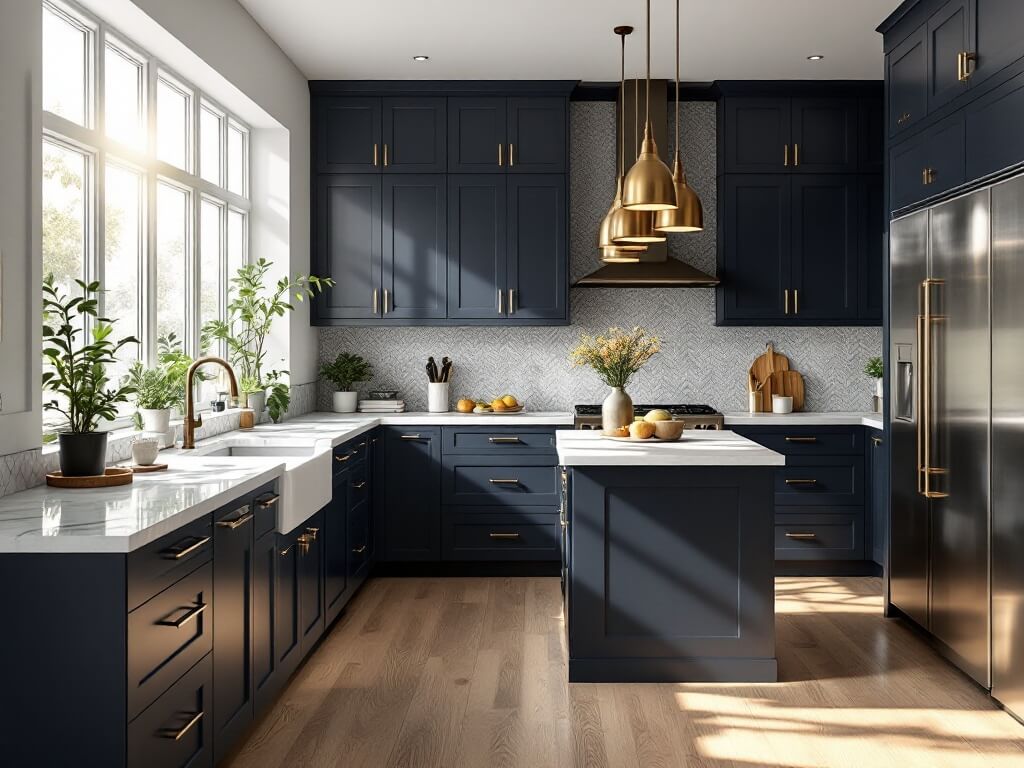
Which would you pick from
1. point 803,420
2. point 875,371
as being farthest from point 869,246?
point 803,420

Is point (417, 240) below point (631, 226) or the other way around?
the other way around

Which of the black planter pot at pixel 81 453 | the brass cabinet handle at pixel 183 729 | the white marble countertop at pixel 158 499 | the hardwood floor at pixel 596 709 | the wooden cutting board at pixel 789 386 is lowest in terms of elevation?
the hardwood floor at pixel 596 709

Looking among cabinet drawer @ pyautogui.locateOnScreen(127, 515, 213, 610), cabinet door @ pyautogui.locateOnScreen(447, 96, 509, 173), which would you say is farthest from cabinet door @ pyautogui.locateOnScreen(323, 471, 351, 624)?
cabinet door @ pyautogui.locateOnScreen(447, 96, 509, 173)

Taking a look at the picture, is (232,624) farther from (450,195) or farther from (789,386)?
(789,386)

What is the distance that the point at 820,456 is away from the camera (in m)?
5.71

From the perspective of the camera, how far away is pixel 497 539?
223 inches

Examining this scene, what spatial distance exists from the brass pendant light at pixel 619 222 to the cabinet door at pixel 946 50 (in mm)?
1364

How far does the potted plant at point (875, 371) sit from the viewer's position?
20.1 feet

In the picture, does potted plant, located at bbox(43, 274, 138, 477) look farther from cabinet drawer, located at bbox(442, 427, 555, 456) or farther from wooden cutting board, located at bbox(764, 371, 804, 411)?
wooden cutting board, located at bbox(764, 371, 804, 411)

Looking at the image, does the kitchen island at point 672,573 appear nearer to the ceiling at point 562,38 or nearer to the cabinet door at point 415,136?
the ceiling at point 562,38

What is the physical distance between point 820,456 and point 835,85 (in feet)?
7.32

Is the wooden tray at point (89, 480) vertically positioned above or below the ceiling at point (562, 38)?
below

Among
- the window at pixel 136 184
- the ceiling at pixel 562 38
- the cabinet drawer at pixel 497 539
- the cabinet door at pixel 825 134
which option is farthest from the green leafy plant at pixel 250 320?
the cabinet door at pixel 825 134

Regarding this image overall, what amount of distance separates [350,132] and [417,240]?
77 cm
